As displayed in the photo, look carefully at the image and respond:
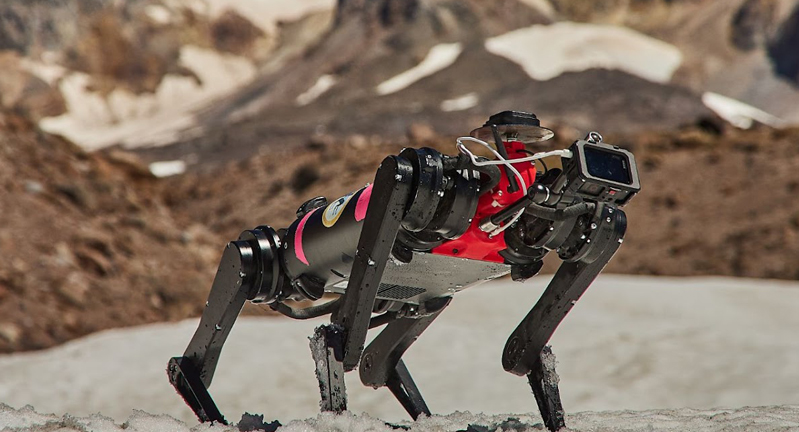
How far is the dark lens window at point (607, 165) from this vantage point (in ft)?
13.2

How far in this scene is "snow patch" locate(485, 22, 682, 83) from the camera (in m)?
58.3

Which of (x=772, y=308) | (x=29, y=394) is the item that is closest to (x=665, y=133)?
(x=772, y=308)

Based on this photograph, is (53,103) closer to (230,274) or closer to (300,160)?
(300,160)

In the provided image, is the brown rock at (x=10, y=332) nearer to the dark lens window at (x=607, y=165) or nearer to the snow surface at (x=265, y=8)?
the dark lens window at (x=607, y=165)

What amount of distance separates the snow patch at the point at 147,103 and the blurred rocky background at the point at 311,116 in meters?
0.19

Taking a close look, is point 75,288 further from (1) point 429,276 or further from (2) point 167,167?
(2) point 167,167

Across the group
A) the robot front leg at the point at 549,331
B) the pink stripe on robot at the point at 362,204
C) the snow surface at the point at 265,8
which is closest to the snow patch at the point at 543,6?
the snow surface at the point at 265,8

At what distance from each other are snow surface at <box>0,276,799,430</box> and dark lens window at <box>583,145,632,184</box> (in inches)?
208

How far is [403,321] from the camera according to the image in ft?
17.9

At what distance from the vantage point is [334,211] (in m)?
4.81

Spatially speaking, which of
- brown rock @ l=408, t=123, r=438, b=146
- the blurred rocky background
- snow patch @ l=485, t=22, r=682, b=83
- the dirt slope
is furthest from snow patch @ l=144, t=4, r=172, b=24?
brown rock @ l=408, t=123, r=438, b=146

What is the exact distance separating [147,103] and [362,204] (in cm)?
6354

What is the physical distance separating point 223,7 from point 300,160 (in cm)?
5545

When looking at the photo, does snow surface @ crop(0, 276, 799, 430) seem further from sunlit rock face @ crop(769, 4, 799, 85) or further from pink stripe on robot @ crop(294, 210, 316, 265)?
sunlit rock face @ crop(769, 4, 799, 85)
